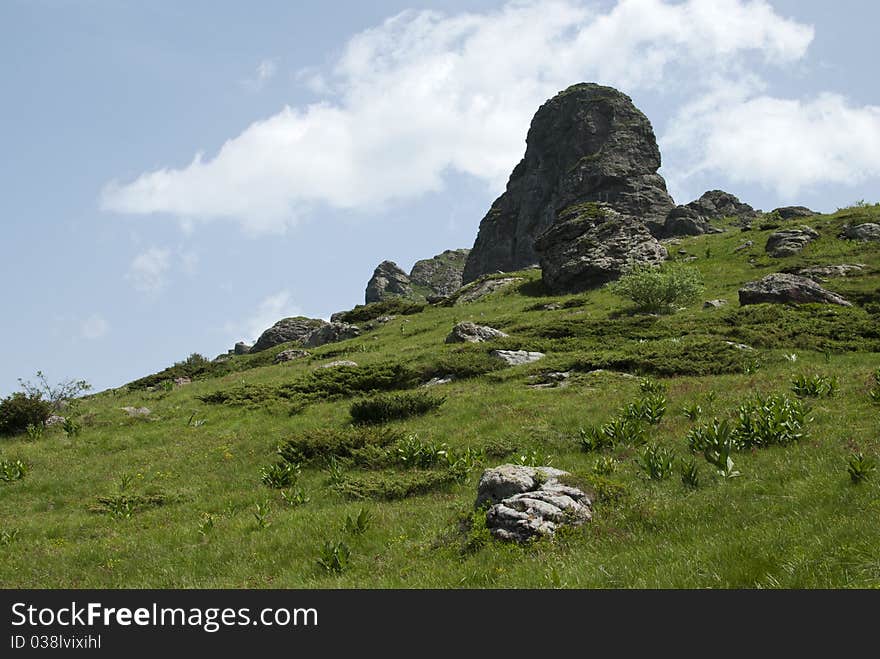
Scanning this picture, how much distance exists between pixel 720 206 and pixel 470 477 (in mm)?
113634

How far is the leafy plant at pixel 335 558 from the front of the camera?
9.59 meters

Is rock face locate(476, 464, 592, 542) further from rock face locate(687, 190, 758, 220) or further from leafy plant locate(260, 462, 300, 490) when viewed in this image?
rock face locate(687, 190, 758, 220)

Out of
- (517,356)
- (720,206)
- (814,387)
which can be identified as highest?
(720,206)

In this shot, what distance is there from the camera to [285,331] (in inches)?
2810

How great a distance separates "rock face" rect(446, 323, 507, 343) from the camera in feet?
112

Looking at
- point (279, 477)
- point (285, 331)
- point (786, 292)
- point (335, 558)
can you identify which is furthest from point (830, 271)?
point (285, 331)

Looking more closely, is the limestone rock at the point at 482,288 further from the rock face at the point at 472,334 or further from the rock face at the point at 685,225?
the rock face at the point at 685,225

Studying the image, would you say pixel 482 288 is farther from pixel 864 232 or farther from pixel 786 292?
pixel 864 232

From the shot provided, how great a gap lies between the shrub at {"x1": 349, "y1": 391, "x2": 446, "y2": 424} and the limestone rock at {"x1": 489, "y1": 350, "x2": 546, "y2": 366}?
6.89 m

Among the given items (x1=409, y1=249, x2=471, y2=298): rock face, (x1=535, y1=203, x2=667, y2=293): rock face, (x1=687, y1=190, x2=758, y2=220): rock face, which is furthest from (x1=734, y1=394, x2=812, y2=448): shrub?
(x1=409, y1=249, x2=471, y2=298): rock face
